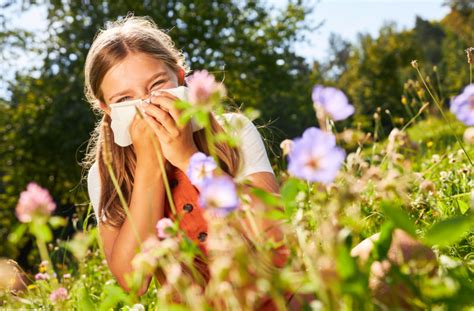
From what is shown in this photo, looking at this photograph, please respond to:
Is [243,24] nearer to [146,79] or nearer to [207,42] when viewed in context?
[207,42]

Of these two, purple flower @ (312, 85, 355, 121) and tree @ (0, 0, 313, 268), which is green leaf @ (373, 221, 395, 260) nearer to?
purple flower @ (312, 85, 355, 121)

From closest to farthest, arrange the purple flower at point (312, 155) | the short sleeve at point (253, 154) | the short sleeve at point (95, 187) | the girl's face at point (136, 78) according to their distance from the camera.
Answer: the purple flower at point (312, 155) → the short sleeve at point (253, 154) → the girl's face at point (136, 78) → the short sleeve at point (95, 187)

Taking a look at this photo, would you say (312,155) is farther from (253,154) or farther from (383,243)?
(253,154)

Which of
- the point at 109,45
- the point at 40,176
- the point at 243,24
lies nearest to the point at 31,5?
the point at 40,176

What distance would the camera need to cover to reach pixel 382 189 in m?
0.79

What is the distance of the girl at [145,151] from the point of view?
5.35 feet

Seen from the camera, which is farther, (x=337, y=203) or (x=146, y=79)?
(x=146, y=79)

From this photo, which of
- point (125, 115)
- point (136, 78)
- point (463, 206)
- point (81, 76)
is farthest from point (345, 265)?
point (81, 76)

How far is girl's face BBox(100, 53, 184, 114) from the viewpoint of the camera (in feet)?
6.12

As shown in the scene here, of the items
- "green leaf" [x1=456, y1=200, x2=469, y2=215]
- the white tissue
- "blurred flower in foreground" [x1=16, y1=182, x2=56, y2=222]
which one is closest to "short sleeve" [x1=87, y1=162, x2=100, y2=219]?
the white tissue

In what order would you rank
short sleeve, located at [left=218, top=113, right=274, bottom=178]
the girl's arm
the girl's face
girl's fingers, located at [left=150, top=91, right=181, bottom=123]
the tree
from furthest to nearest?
the tree → the girl's face → short sleeve, located at [left=218, top=113, right=274, bottom=178] → the girl's arm → girl's fingers, located at [left=150, top=91, right=181, bottom=123]

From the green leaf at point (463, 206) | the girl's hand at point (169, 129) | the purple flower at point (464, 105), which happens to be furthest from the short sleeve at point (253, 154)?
the purple flower at point (464, 105)

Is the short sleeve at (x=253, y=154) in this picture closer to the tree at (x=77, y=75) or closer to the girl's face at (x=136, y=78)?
the girl's face at (x=136, y=78)

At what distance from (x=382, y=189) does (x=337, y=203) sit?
174mm
